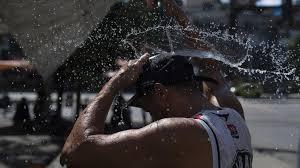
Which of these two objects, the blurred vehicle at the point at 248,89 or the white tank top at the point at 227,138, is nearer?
the white tank top at the point at 227,138

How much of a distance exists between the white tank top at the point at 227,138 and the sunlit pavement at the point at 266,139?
4.18 meters

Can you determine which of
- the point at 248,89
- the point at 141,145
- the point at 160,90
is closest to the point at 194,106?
the point at 160,90

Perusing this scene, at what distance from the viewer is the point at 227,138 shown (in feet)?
6.36

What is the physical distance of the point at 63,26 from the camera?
3375 millimetres

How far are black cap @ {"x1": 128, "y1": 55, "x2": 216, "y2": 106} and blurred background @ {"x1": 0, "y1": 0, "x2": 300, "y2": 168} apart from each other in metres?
0.50

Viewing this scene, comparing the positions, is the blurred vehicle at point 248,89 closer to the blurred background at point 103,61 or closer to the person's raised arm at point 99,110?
the blurred background at point 103,61

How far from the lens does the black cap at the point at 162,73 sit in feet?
6.34

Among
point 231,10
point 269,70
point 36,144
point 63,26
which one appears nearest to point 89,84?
point 231,10

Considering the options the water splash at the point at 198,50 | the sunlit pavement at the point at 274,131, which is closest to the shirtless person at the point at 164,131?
the water splash at the point at 198,50

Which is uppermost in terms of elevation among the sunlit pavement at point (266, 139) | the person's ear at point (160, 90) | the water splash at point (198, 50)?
the person's ear at point (160, 90)

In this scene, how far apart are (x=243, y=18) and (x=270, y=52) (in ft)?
5.10

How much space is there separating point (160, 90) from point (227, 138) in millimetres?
274

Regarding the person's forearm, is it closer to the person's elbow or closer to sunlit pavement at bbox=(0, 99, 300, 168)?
the person's elbow

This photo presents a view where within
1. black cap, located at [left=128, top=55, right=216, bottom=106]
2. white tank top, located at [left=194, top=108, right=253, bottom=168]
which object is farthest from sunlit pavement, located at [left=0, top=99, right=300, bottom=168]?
black cap, located at [left=128, top=55, right=216, bottom=106]
